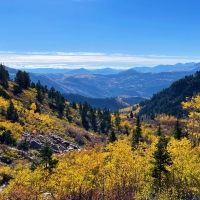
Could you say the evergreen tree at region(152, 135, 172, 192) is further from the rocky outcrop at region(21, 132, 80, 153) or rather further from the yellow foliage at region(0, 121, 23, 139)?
the yellow foliage at region(0, 121, 23, 139)

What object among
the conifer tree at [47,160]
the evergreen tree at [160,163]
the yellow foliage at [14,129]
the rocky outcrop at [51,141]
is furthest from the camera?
the rocky outcrop at [51,141]

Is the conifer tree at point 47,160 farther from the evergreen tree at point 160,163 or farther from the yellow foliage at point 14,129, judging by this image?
the yellow foliage at point 14,129

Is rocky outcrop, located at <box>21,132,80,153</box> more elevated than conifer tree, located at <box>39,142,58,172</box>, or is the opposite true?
conifer tree, located at <box>39,142,58,172</box>

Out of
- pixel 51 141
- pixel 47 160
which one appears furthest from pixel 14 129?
pixel 47 160

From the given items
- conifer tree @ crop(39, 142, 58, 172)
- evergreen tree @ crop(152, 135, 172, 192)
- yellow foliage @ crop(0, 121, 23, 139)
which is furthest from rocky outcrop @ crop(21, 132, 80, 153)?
evergreen tree @ crop(152, 135, 172, 192)

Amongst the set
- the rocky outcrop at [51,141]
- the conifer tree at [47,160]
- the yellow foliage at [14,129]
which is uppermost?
the conifer tree at [47,160]

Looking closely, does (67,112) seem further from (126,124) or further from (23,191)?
(23,191)

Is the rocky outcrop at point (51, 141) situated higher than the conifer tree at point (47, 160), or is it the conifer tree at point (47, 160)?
the conifer tree at point (47, 160)

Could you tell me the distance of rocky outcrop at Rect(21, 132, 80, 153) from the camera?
273 ft

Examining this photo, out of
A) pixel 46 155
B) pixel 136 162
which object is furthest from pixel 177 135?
pixel 46 155

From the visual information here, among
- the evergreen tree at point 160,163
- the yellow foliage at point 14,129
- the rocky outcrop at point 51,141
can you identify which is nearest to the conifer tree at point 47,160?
the evergreen tree at point 160,163

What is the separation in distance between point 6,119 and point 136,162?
65.9 meters

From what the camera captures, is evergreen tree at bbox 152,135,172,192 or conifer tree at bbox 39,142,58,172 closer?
evergreen tree at bbox 152,135,172,192

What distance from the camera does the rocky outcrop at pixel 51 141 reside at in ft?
273
